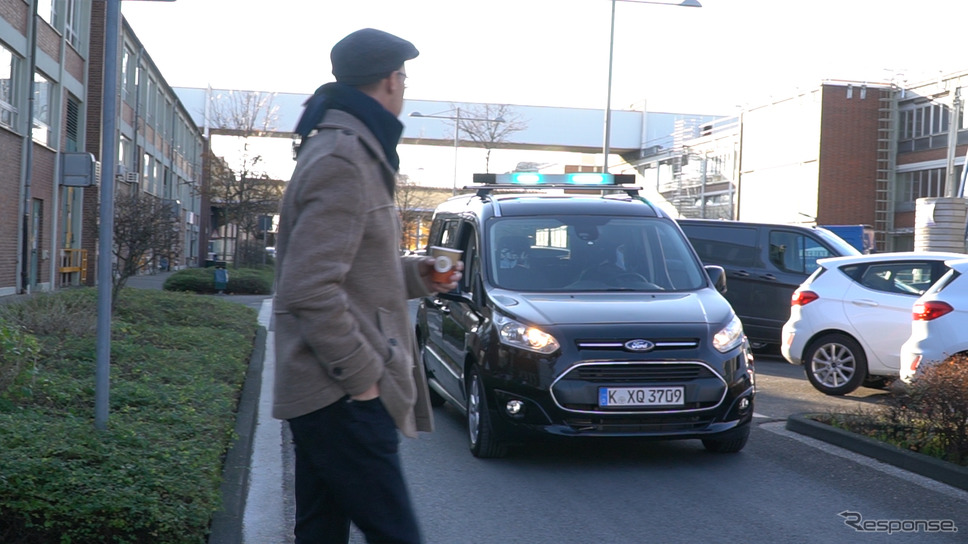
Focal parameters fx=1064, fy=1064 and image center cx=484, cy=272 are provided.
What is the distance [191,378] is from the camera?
28.7 ft

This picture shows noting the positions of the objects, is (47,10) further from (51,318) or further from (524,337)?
(524,337)

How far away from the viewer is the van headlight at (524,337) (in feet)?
22.7

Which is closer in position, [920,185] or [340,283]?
[340,283]

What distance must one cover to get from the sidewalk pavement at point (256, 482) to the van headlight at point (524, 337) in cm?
170

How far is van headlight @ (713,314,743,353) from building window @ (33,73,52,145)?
22558 millimetres

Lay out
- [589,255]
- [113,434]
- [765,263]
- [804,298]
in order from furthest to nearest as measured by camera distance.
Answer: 1. [765,263]
2. [804,298]
3. [589,255]
4. [113,434]

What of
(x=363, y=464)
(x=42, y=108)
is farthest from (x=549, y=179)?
(x=42, y=108)

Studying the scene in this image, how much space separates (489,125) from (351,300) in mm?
44332

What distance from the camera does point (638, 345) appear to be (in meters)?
6.84

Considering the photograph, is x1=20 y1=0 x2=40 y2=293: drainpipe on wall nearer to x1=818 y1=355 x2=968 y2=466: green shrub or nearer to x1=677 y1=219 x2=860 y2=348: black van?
x1=677 y1=219 x2=860 y2=348: black van

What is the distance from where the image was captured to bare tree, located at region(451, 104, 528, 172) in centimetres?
4616

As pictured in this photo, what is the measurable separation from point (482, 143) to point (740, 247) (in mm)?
31499

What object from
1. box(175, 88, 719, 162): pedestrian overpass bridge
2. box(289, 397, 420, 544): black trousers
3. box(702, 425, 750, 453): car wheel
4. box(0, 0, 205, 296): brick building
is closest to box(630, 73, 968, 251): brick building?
box(175, 88, 719, 162): pedestrian overpass bridge

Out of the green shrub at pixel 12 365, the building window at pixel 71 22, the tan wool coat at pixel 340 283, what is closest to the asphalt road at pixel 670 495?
the green shrub at pixel 12 365
